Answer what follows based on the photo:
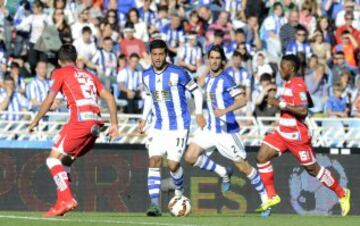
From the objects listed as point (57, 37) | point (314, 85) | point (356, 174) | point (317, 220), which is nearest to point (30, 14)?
point (57, 37)

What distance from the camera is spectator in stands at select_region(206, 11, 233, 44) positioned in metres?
28.8

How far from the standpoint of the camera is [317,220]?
731 inches

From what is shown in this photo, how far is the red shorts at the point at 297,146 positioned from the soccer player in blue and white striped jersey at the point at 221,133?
2.11 ft

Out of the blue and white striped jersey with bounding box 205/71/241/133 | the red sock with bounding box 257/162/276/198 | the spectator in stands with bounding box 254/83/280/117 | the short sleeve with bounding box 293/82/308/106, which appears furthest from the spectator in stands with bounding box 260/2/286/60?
the short sleeve with bounding box 293/82/308/106

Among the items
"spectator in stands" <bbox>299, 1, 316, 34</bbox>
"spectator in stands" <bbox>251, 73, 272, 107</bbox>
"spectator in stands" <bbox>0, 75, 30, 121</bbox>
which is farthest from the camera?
"spectator in stands" <bbox>299, 1, 316, 34</bbox>

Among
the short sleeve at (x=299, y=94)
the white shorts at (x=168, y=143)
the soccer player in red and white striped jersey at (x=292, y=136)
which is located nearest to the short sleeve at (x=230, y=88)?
the soccer player in red and white striped jersey at (x=292, y=136)

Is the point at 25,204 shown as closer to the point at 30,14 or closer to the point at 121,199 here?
the point at 121,199

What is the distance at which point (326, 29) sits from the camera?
30141mm

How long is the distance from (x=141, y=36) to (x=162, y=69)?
9.54 meters

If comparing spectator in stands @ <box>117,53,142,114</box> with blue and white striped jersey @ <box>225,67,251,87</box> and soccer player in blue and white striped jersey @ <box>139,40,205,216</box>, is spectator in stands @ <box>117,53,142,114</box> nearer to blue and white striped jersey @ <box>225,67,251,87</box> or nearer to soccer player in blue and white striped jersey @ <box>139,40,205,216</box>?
blue and white striped jersey @ <box>225,67,251,87</box>

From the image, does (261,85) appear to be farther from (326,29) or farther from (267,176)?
(267,176)

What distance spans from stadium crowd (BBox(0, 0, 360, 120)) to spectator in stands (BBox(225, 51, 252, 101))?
0.06 feet

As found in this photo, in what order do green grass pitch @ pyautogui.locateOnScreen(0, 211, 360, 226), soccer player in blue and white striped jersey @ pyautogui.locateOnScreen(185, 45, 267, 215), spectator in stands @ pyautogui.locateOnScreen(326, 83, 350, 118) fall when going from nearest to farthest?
1. green grass pitch @ pyautogui.locateOnScreen(0, 211, 360, 226)
2. soccer player in blue and white striped jersey @ pyautogui.locateOnScreen(185, 45, 267, 215)
3. spectator in stands @ pyautogui.locateOnScreen(326, 83, 350, 118)

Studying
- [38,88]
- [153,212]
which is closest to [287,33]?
[38,88]
